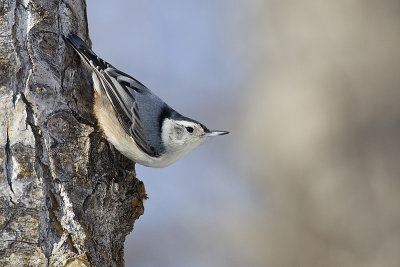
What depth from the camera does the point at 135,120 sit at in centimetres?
261

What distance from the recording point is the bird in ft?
7.98

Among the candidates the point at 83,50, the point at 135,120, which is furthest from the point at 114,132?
the point at 83,50

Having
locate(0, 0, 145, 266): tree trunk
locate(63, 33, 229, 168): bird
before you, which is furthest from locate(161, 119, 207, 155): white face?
locate(0, 0, 145, 266): tree trunk

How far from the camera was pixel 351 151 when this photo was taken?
12.9ft

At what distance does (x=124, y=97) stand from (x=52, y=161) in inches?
25.8

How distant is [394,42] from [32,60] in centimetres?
284

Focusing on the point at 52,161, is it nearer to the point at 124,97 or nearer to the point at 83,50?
the point at 83,50

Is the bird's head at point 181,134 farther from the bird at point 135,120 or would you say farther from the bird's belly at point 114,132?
the bird's belly at point 114,132

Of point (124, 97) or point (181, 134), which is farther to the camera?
point (181, 134)

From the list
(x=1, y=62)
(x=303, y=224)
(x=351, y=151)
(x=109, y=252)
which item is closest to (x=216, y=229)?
(x=303, y=224)

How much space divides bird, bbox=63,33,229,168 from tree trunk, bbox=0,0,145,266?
0.21ft

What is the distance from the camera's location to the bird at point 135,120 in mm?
2432

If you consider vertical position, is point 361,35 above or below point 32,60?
above

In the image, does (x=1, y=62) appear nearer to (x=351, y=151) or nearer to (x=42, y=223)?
(x=42, y=223)
